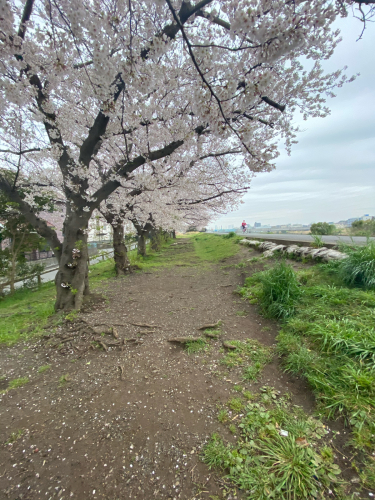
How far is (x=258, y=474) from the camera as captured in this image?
5.65ft

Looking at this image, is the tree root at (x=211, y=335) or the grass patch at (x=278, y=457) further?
the tree root at (x=211, y=335)

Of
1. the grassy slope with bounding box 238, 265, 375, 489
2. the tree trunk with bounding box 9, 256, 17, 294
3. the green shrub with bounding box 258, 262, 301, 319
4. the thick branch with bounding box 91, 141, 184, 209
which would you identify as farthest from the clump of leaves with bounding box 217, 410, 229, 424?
the tree trunk with bounding box 9, 256, 17, 294

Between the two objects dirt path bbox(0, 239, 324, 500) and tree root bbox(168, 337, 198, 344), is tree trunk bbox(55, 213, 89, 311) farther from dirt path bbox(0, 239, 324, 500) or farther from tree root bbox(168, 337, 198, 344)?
tree root bbox(168, 337, 198, 344)

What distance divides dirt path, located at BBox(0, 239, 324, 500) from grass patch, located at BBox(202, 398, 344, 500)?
0.12 meters

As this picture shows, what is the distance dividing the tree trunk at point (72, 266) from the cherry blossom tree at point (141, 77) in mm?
26

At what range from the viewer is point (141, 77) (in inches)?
113

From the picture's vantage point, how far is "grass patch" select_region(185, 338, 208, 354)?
361 centimetres

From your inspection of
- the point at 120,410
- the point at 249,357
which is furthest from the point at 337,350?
the point at 120,410

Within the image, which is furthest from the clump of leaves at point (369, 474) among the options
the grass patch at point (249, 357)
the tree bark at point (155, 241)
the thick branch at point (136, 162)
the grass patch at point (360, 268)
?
the tree bark at point (155, 241)

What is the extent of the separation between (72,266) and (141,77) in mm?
4421

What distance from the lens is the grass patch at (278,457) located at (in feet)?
5.27

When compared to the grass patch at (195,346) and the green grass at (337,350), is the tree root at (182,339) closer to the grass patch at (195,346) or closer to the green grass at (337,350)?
the grass patch at (195,346)

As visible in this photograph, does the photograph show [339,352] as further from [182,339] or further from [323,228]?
[323,228]

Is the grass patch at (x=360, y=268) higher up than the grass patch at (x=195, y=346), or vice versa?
the grass patch at (x=360, y=268)
